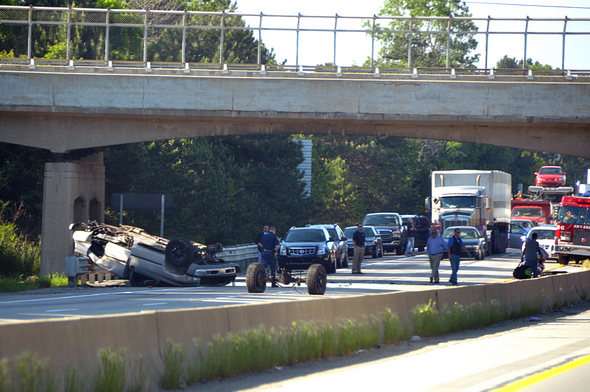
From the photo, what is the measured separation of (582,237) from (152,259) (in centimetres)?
1950

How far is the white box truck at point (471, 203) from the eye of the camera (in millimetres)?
39938

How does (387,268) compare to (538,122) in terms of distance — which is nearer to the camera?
(538,122)

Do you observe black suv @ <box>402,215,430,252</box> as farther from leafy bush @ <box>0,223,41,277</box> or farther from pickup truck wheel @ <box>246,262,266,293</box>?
pickup truck wheel @ <box>246,262,266,293</box>

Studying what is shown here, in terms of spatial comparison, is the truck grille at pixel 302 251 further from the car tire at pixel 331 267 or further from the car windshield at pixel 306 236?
the car tire at pixel 331 267

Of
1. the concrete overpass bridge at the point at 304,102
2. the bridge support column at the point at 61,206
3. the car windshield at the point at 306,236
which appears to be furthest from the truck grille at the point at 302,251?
the bridge support column at the point at 61,206

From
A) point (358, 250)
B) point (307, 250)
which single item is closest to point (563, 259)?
point (358, 250)

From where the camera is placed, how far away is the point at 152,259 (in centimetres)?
2236

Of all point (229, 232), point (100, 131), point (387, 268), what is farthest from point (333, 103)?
point (229, 232)

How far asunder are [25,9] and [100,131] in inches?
221

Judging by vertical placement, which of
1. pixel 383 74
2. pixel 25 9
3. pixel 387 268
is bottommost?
pixel 387 268

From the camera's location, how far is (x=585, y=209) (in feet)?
109

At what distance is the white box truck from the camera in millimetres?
39938

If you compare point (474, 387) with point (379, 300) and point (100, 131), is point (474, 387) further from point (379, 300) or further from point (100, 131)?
point (100, 131)

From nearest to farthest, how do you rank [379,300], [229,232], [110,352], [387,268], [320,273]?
[110,352]
[379,300]
[320,273]
[387,268]
[229,232]
